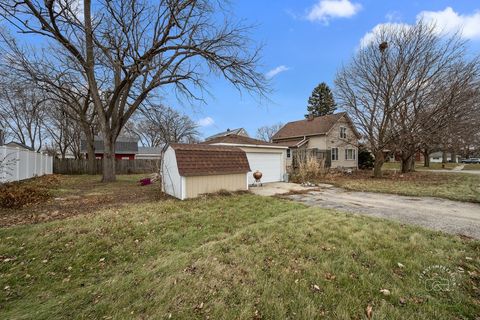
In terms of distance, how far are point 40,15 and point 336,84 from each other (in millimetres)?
17143

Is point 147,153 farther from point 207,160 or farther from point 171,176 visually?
point 207,160

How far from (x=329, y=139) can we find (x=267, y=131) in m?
29.3

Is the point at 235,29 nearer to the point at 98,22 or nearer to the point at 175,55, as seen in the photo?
the point at 175,55

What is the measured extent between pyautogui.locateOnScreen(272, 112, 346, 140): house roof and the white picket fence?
21310 millimetres

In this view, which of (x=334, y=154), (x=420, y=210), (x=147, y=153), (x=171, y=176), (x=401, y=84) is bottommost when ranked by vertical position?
(x=420, y=210)

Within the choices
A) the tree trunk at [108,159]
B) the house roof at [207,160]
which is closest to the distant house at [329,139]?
the house roof at [207,160]

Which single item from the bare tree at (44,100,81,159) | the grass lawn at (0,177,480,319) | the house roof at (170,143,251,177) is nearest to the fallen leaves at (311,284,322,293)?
the grass lawn at (0,177,480,319)

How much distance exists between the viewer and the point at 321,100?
35969 millimetres

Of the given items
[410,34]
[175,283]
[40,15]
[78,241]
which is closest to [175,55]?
[40,15]

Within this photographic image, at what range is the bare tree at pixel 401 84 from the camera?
14406 mm

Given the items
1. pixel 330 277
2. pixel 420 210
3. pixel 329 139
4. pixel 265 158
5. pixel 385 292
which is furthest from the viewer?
pixel 329 139

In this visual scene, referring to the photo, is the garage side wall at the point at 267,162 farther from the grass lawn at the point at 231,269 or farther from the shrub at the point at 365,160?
the shrub at the point at 365,160

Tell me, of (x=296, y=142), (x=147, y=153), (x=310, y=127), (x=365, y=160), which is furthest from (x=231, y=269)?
(x=147, y=153)

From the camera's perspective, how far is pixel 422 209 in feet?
22.2
